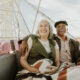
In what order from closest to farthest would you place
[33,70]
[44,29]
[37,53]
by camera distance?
[33,70] → [37,53] → [44,29]

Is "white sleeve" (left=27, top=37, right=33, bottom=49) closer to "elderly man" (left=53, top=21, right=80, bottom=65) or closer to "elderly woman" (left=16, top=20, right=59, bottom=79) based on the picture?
"elderly woman" (left=16, top=20, right=59, bottom=79)

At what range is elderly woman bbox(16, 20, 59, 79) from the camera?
223cm

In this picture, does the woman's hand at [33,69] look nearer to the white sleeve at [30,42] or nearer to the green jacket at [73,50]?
the white sleeve at [30,42]

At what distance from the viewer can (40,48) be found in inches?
89.4

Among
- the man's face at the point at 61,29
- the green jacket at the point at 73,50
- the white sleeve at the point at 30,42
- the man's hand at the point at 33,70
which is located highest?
the man's face at the point at 61,29

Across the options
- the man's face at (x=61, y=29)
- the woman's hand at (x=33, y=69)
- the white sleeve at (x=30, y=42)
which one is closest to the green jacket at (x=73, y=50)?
the man's face at (x=61, y=29)

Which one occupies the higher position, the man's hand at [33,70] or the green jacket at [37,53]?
the green jacket at [37,53]

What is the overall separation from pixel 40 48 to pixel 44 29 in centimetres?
19

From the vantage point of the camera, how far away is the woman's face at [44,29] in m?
2.37

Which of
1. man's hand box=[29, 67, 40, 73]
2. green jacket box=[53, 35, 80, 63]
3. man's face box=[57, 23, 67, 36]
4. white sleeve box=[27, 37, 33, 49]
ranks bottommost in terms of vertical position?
man's hand box=[29, 67, 40, 73]

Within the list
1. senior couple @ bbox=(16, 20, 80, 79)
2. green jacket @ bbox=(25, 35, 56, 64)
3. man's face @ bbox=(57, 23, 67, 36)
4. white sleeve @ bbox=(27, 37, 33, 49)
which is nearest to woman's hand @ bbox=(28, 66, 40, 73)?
senior couple @ bbox=(16, 20, 80, 79)

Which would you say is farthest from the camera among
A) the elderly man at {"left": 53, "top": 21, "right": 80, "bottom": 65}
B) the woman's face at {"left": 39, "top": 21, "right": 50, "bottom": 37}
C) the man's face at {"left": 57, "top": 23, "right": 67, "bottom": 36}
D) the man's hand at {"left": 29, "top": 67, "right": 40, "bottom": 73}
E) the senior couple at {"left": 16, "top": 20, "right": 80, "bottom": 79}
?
the man's face at {"left": 57, "top": 23, "right": 67, "bottom": 36}

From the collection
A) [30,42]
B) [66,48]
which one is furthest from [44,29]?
[66,48]

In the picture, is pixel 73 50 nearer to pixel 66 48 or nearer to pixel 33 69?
pixel 66 48
